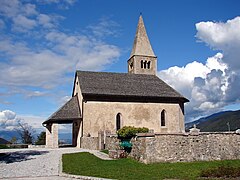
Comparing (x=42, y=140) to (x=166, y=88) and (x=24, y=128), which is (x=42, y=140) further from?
(x=166, y=88)

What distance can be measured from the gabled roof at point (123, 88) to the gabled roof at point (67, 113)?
242 centimetres

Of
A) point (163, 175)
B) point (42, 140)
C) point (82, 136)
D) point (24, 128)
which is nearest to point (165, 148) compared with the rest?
point (163, 175)

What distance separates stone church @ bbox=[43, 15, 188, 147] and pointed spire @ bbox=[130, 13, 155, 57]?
9.21 metres

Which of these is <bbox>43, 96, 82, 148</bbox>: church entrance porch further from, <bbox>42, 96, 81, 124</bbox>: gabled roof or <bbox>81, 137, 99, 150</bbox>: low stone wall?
<bbox>81, 137, 99, 150</bbox>: low stone wall

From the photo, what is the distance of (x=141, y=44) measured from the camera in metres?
51.3

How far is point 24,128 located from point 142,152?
3359 centimetres

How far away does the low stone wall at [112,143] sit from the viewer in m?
22.9

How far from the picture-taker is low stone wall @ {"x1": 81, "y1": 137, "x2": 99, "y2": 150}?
27833mm

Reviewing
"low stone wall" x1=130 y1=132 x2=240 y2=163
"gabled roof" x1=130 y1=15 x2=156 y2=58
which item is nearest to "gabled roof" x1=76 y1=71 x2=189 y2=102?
"gabled roof" x1=130 y1=15 x2=156 y2=58

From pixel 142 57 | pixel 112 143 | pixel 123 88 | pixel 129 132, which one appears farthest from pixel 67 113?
pixel 142 57

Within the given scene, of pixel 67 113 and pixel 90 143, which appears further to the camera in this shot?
pixel 67 113

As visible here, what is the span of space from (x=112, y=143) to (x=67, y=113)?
11.5 m

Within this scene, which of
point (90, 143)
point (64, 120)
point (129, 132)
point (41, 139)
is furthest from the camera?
point (41, 139)

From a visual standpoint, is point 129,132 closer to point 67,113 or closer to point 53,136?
point 53,136
